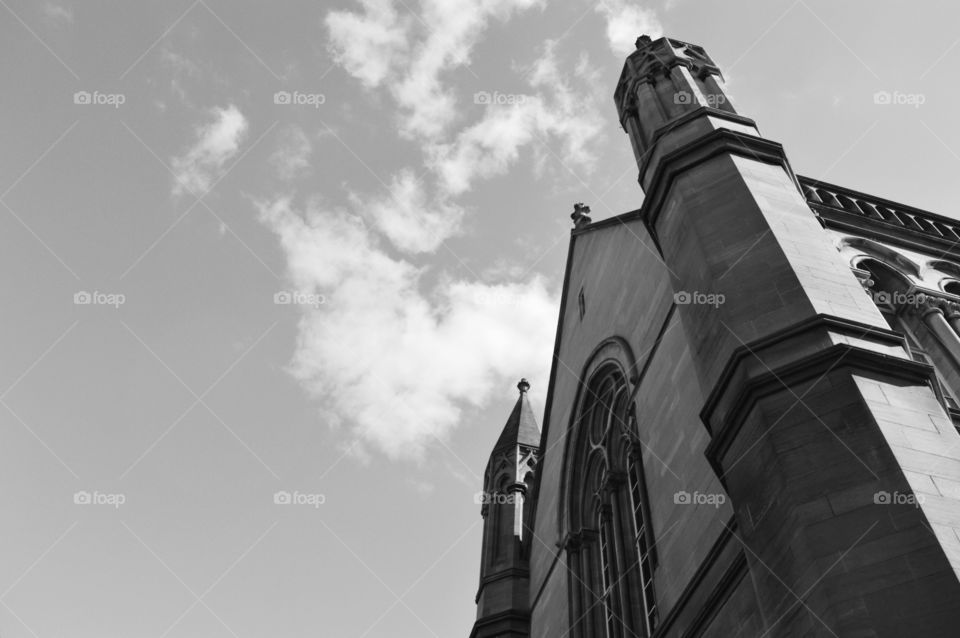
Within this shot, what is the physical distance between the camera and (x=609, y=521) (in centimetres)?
1272

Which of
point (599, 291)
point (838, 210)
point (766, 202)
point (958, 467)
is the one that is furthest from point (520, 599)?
point (958, 467)

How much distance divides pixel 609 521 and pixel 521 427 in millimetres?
8900

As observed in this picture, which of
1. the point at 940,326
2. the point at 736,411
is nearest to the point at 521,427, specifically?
the point at 940,326

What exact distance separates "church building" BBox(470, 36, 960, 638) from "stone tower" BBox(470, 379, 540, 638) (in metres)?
0.08

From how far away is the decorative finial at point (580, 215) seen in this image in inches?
800

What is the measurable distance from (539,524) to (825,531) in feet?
39.5

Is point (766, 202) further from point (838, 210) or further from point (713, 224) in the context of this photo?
point (838, 210)

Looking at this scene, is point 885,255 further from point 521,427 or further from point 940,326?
point 521,427

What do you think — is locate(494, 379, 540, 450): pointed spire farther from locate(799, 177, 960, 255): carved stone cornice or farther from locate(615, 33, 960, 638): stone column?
locate(615, 33, 960, 638): stone column

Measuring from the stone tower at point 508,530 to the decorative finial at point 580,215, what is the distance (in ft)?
18.5

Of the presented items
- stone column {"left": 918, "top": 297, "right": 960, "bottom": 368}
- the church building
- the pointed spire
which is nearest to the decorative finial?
the church building

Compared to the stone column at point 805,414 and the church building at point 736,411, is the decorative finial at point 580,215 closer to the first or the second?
the church building at point 736,411

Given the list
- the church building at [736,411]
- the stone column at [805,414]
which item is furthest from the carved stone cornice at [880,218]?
the stone column at [805,414]

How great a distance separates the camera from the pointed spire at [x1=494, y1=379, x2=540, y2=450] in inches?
828
